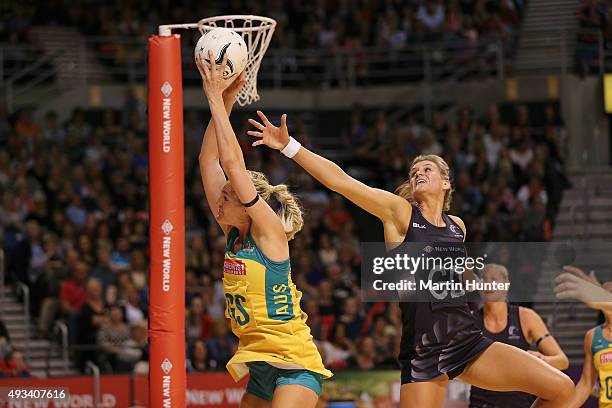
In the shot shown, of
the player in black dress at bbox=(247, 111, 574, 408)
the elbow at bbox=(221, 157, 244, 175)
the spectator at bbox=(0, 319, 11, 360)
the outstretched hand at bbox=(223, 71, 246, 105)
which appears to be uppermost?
the outstretched hand at bbox=(223, 71, 246, 105)

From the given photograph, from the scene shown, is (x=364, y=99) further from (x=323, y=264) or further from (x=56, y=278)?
(x=56, y=278)

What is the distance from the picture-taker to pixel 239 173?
6.63 m

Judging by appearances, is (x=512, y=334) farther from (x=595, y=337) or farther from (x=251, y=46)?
(x=251, y=46)

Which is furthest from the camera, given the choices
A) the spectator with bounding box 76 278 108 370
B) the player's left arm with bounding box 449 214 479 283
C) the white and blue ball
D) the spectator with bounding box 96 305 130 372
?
the spectator with bounding box 76 278 108 370

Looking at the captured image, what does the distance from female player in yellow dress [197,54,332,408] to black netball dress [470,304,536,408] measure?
8.66 ft

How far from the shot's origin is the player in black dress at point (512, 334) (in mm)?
8977

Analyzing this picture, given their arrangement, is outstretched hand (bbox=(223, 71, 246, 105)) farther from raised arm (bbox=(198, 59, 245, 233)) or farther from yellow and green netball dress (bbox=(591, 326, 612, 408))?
yellow and green netball dress (bbox=(591, 326, 612, 408))

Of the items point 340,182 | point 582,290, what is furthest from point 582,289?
point 340,182

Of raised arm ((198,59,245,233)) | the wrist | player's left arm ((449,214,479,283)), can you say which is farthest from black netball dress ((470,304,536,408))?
the wrist

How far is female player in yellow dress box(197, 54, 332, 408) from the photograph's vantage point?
6.63 metres

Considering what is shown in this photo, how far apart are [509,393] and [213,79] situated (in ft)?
12.4

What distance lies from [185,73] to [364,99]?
10.4 ft

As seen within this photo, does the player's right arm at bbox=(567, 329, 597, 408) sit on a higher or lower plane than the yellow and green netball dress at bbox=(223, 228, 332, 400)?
lower

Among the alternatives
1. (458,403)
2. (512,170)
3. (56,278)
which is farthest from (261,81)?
(458,403)
